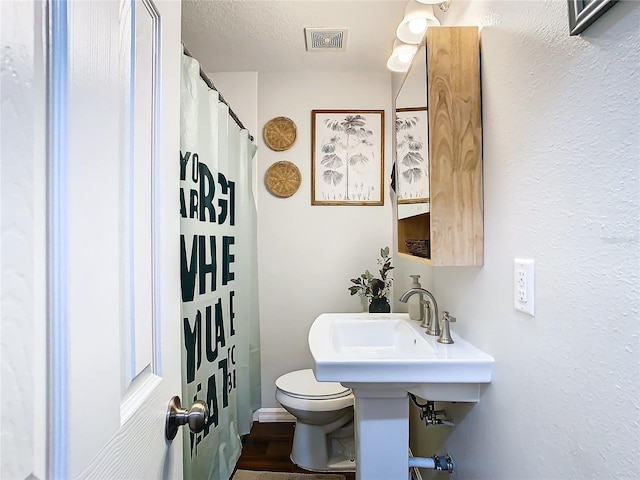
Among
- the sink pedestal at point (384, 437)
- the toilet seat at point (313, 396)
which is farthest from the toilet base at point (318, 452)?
the sink pedestal at point (384, 437)

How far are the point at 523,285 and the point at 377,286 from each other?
4.82 ft

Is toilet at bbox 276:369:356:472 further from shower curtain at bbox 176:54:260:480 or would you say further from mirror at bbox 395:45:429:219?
mirror at bbox 395:45:429:219

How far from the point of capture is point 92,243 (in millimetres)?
415

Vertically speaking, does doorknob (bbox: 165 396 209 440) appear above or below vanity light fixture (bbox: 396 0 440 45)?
below

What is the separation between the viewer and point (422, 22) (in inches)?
59.6

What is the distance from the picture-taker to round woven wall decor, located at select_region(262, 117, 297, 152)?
254 centimetres

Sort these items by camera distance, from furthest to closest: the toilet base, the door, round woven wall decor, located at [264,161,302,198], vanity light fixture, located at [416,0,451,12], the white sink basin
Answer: round woven wall decor, located at [264,161,302,198]
the toilet base
vanity light fixture, located at [416,0,451,12]
the white sink basin
the door

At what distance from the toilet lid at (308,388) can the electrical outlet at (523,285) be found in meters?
1.17

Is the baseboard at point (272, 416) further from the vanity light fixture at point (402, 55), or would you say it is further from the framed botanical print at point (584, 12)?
the framed botanical print at point (584, 12)

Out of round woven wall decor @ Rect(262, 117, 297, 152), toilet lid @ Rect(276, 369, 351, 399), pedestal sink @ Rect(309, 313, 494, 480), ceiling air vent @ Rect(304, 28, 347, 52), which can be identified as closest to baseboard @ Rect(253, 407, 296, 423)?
toilet lid @ Rect(276, 369, 351, 399)

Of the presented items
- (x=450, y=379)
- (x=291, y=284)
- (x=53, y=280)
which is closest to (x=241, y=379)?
(x=291, y=284)

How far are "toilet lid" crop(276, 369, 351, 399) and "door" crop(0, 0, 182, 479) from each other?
1.35 metres

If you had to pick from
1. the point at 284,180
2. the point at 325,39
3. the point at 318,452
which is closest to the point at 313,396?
the point at 318,452

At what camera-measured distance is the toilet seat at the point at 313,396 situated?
1876 millimetres
